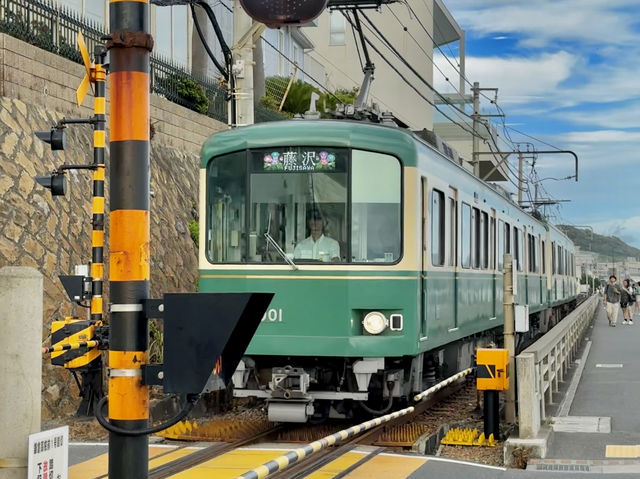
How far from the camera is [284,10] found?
561cm

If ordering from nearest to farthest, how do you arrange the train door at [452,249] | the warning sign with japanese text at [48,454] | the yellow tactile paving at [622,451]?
the warning sign with japanese text at [48,454] → the yellow tactile paving at [622,451] → the train door at [452,249]

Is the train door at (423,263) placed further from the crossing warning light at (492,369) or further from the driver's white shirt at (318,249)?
the driver's white shirt at (318,249)

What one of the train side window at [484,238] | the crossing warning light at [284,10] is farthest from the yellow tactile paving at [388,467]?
the train side window at [484,238]

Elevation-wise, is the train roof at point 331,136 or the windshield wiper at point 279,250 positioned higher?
the train roof at point 331,136

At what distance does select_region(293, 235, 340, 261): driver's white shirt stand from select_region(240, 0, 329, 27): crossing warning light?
514 cm

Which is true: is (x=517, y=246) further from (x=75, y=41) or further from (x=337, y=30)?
(x=337, y=30)

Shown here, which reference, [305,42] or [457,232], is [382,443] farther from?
[305,42]

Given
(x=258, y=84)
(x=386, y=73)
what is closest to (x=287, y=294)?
(x=258, y=84)

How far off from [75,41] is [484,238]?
24.6 feet

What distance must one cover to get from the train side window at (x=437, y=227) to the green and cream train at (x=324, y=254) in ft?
0.77

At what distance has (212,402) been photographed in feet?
41.9


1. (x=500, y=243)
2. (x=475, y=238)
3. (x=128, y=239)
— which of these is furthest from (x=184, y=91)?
(x=128, y=239)

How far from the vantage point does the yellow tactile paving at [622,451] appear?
9250 millimetres

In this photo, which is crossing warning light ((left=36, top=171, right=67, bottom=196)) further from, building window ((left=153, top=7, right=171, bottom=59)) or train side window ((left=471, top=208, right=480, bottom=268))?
building window ((left=153, top=7, right=171, bottom=59))
